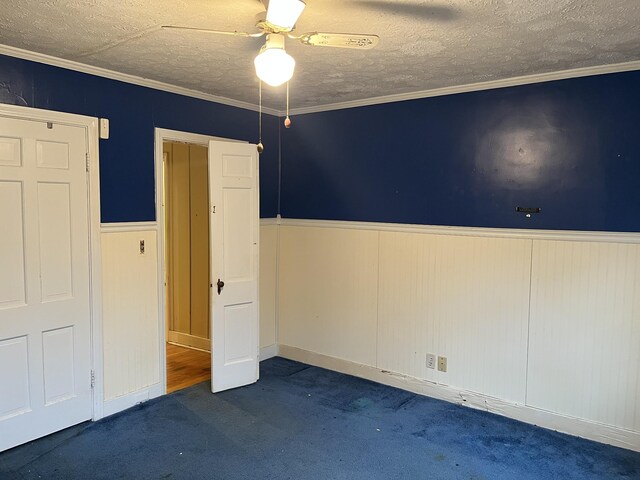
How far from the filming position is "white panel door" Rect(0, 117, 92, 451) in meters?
2.97

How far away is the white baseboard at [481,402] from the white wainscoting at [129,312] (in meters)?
1.53

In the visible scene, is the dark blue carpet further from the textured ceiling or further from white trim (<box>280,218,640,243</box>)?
the textured ceiling

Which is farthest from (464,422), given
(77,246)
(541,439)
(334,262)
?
(77,246)

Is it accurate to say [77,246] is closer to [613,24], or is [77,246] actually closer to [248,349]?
[248,349]

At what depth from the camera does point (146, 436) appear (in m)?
3.26

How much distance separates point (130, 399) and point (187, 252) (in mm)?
1901

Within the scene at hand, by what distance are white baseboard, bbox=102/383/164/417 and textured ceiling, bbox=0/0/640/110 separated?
231cm

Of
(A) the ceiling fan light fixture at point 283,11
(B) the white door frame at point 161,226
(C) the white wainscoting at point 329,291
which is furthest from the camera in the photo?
(C) the white wainscoting at point 329,291

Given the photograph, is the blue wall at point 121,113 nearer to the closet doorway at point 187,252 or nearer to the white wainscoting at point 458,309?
the closet doorway at point 187,252

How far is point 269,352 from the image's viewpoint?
4895 mm

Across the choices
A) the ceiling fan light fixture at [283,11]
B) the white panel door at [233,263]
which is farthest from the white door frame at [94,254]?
the ceiling fan light fixture at [283,11]

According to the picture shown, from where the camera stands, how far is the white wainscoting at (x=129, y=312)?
11.5ft

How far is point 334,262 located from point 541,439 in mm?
2143

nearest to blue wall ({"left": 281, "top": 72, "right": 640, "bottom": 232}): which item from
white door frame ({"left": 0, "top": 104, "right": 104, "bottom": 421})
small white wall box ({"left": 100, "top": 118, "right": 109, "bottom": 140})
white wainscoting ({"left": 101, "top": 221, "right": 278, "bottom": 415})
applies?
white wainscoting ({"left": 101, "top": 221, "right": 278, "bottom": 415})
